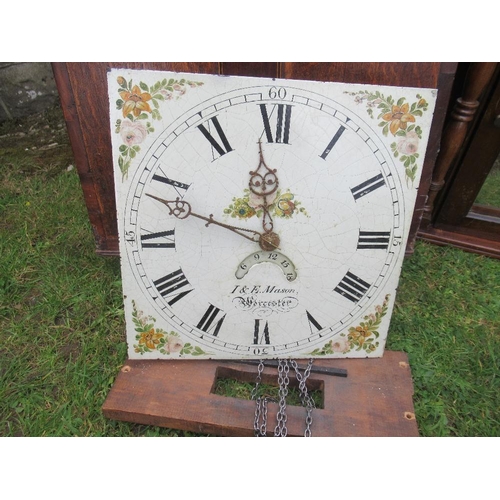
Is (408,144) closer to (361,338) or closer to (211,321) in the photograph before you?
(361,338)

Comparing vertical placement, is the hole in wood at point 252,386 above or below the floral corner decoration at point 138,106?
below

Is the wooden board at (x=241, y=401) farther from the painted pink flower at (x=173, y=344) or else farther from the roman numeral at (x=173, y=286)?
the roman numeral at (x=173, y=286)

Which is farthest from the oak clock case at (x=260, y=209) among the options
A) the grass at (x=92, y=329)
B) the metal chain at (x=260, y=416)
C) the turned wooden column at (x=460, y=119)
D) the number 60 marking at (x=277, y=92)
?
the turned wooden column at (x=460, y=119)

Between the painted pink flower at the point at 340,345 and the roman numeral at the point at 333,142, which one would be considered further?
the painted pink flower at the point at 340,345

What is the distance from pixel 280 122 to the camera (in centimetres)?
124

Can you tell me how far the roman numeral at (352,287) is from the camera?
4.67ft

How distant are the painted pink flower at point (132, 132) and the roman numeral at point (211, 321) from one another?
551 millimetres

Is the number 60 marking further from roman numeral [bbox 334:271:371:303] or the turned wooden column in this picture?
the turned wooden column

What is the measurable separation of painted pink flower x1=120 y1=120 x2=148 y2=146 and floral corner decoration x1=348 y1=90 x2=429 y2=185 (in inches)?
22.9

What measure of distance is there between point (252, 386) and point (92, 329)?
2.23ft

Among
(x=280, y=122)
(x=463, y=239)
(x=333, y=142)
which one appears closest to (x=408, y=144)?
(x=333, y=142)

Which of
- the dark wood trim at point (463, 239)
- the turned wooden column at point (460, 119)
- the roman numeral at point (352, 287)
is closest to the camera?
the roman numeral at point (352, 287)

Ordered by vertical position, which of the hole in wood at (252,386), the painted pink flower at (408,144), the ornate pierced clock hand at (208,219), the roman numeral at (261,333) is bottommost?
the hole in wood at (252,386)

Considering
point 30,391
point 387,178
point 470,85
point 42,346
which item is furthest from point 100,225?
point 470,85
